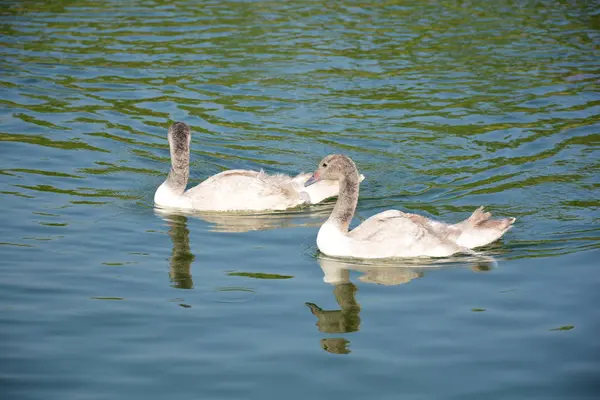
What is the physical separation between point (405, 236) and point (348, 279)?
94cm

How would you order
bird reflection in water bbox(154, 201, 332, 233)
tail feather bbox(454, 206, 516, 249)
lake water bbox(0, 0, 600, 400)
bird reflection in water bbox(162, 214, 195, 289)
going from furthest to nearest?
bird reflection in water bbox(154, 201, 332, 233)
tail feather bbox(454, 206, 516, 249)
bird reflection in water bbox(162, 214, 195, 289)
lake water bbox(0, 0, 600, 400)

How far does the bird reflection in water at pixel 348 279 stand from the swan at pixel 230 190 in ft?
7.00

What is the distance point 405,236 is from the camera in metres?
11.5

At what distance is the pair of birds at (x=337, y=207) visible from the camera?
1152cm

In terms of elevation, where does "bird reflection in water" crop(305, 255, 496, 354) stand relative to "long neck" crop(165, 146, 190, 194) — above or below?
below

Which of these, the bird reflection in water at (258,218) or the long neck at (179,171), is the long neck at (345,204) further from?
the long neck at (179,171)

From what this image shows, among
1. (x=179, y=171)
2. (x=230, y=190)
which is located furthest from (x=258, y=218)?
(x=179, y=171)

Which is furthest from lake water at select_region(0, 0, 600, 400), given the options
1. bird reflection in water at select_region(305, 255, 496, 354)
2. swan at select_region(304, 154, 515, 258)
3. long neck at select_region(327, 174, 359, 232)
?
long neck at select_region(327, 174, 359, 232)

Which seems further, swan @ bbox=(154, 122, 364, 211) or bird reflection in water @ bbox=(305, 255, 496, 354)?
swan @ bbox=(154, 122, 364, 211)

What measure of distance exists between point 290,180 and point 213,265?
2.81 metres

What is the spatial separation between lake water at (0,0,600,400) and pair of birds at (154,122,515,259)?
8.9 inches

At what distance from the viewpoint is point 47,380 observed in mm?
8531

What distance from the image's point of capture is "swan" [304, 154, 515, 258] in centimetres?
1148

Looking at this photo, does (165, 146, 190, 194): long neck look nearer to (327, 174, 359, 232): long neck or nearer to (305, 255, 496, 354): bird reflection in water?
(327, 174, 359, 232): long neck
